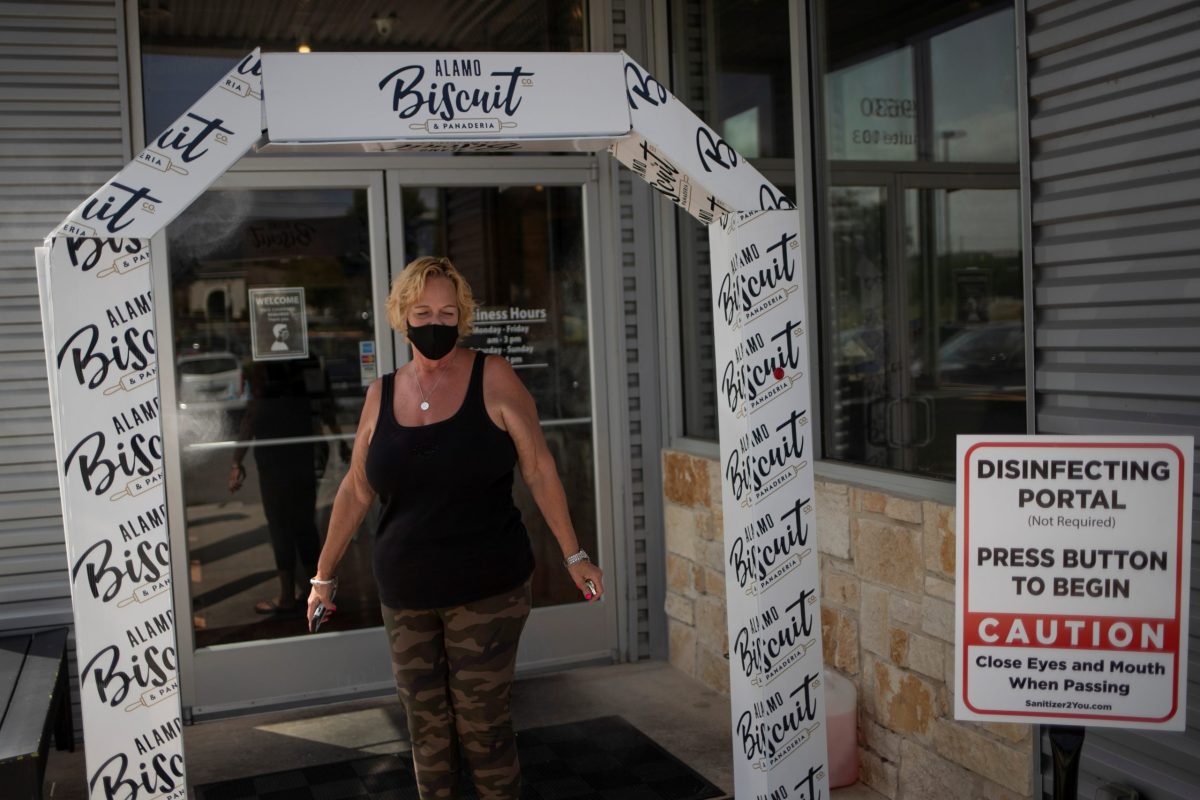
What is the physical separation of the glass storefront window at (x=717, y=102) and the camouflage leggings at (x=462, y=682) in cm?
237

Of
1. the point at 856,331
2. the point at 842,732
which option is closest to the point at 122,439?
the point at 842,732

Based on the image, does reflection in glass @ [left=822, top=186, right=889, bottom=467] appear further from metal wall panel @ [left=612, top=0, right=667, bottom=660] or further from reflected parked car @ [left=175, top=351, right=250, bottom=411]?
reflected parked car @ [left=175, top=351, right=250, bottom=411]

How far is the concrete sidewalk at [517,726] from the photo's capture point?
4.70m

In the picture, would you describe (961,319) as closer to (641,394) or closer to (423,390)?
(641,394)

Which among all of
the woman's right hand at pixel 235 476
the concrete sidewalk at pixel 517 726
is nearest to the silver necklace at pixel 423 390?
the concrete sidewalk at pixel 517 726

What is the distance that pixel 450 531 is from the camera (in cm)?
327

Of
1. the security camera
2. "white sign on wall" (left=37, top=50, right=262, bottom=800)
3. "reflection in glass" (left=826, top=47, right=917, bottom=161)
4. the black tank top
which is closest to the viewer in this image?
"white sign on wall" (left=37, top=50, right=262, bottom=800)

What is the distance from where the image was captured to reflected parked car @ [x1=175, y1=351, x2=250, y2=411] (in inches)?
207

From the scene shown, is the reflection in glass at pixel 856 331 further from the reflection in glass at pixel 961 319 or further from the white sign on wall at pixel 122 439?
the white sign on wall at pixel 122 439

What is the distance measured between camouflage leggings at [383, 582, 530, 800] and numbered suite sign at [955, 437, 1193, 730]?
1.24 metres

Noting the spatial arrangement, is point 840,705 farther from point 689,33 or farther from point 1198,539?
point 689,33

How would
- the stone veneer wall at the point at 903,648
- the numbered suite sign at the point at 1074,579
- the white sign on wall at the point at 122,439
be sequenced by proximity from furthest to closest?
the stone veneer wall at the point at 903,648 → the white sign on wall at the point at 122,439 → the numbered suite sign at the point at 1074,579

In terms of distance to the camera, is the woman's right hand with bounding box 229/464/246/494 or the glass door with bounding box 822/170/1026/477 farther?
the woman's right hand with bounding box 229/464/246/494

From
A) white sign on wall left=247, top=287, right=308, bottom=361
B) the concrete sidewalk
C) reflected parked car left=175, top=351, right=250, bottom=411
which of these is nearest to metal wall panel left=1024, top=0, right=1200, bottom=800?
the concrete sidewalk
